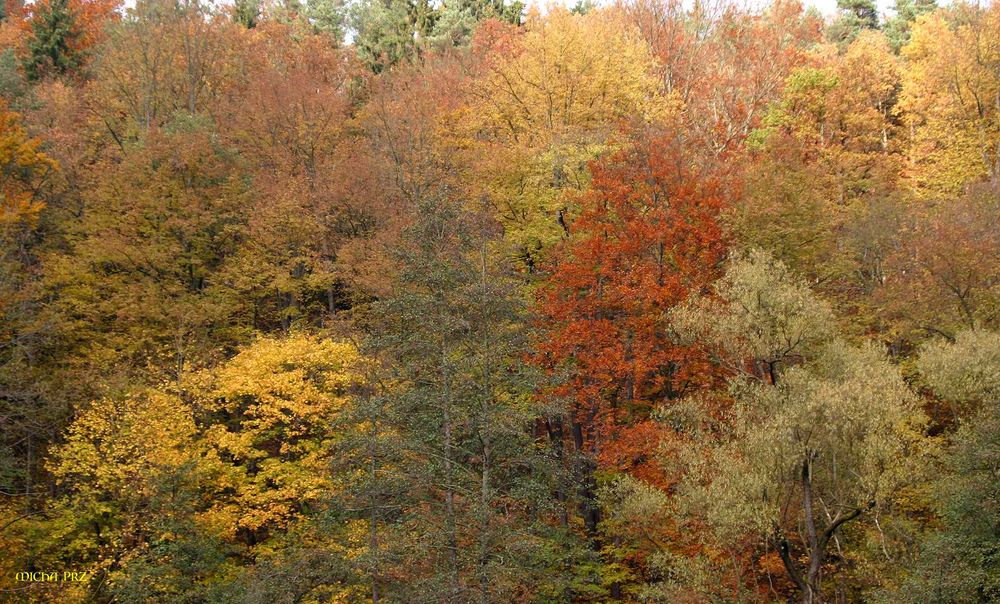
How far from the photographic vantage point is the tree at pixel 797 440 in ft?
68.9

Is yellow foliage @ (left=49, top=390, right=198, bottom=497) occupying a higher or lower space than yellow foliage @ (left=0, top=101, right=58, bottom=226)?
lower

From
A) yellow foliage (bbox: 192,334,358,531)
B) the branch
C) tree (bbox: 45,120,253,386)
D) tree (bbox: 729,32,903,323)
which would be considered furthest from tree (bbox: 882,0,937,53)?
yellow foliage (bbox: 192,334,358,531)

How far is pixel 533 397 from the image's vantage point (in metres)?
26.1

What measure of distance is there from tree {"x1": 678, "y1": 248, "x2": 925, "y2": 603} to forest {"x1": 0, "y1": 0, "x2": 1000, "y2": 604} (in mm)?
110

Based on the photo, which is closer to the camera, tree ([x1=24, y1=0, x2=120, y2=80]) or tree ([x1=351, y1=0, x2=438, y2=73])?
tree ([x1=24, y1=0, x2=120, y2=80])

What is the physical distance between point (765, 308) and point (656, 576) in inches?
415

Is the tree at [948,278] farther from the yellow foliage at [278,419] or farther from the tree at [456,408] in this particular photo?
the yellow foliage at [278,419]

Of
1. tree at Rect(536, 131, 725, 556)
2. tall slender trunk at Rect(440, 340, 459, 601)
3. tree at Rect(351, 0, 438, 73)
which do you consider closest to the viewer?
tall slender trunk at Rect(440, 340, 459, 601)

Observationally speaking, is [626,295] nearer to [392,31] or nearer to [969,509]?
[969,509]

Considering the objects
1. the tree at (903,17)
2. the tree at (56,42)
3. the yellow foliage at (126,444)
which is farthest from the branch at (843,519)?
the tree at (903,17)

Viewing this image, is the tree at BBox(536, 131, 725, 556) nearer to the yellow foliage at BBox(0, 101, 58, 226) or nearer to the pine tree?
the pine tree

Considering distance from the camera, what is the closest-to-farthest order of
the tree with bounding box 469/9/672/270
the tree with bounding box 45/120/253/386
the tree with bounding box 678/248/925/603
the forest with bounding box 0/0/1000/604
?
the tree with bounding box 678/248/925/603, the forest with bounding box 0/0/1000/604, the tree with bounding box 45/120/253/386, the tree with bounding box 469/9/672/270

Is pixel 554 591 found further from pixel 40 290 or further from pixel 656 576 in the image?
pixel 40 290

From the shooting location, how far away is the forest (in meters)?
21.9
